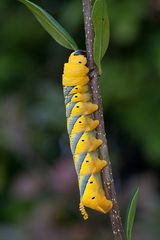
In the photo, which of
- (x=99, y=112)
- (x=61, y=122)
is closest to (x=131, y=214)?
(x=99, y=112)

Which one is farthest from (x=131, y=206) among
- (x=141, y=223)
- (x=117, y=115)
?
(x=117, y=115)

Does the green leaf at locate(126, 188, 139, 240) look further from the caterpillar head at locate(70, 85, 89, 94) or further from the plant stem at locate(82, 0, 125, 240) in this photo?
the caterpillar head at locate(70, 85, 89, 94)

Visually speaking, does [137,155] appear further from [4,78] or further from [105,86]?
[4,78]

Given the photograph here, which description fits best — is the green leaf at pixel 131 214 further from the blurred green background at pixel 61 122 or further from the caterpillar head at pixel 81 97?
the blurred green background at pixel 61 122

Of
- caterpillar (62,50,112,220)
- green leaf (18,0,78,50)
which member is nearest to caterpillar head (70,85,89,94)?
caterpillar (62,50,112,220)

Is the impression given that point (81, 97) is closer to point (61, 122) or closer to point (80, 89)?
point (80, 89)
